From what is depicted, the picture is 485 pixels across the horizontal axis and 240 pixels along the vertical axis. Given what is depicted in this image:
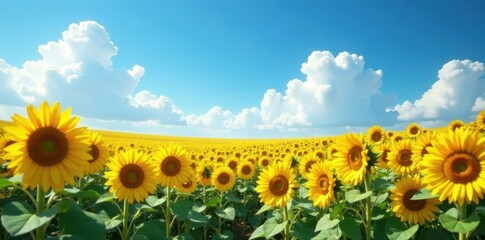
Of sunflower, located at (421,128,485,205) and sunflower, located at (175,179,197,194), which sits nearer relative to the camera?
sunflower, located at (421,128,485,205)

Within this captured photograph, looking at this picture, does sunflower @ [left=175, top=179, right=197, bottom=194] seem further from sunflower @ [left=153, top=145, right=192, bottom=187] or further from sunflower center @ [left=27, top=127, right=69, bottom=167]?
sunflower center @ [left=27, top=127, right=69, bottom=167]

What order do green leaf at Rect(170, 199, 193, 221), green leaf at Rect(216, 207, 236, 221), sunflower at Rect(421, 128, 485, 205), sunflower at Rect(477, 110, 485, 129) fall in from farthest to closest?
sunflower at Rect(477, 110, 485, 129) < green leaf at Rect(216, 207, 236, 221) < green leaf at Rect(170, 199, 193, 221) < sunflower at Rect(421, 128, 485, 205)

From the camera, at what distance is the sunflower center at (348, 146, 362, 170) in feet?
16.4

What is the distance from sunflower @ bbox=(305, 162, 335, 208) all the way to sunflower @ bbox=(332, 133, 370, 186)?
0.20 meters

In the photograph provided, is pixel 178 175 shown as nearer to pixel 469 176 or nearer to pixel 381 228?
pixel 381 228

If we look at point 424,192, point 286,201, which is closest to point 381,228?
point 424,192

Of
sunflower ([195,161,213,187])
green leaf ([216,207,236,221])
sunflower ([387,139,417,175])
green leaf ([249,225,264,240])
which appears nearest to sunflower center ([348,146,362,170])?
green leaf ([249,225,264,240])

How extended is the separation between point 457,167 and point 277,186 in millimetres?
2948

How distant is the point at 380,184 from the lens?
5.14 m

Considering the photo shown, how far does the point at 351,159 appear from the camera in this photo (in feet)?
17.0

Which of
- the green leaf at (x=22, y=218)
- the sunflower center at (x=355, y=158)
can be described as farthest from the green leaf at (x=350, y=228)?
the green leaf at (x=22, y=218)

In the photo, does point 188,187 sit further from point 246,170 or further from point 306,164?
point 246,170

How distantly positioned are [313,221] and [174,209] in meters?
2.88

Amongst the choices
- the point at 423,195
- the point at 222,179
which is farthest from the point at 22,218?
the point at 222,179
